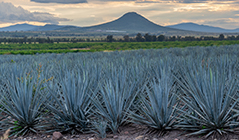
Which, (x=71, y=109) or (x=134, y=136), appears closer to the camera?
(x=134, y=136)

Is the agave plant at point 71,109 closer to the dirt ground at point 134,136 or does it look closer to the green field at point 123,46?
the dirt ground at point 134,136

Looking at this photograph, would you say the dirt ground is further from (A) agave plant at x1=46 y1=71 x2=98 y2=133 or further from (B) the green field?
(B) the green field

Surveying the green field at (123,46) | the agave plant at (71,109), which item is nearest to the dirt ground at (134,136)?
the agave plant at (71,109)

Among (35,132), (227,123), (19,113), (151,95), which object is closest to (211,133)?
(227,123)

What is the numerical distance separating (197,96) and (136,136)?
104cm

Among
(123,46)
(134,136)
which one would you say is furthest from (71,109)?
(123,46)

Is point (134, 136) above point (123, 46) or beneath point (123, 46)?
above

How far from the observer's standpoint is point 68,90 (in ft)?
12.0

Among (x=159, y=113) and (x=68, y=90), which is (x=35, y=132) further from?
(x=159, y=113)

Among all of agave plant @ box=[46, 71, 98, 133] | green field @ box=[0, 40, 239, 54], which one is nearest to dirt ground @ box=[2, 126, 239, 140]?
agave plant @ box=[46, 71, 98, 133]

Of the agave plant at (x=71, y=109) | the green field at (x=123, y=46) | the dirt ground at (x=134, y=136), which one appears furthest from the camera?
the green field at (x=123, y=46)

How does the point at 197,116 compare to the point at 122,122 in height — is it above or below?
above

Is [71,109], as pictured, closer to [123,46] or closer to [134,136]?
[134,136]

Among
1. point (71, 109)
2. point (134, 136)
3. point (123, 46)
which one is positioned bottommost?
point (123, 46)
